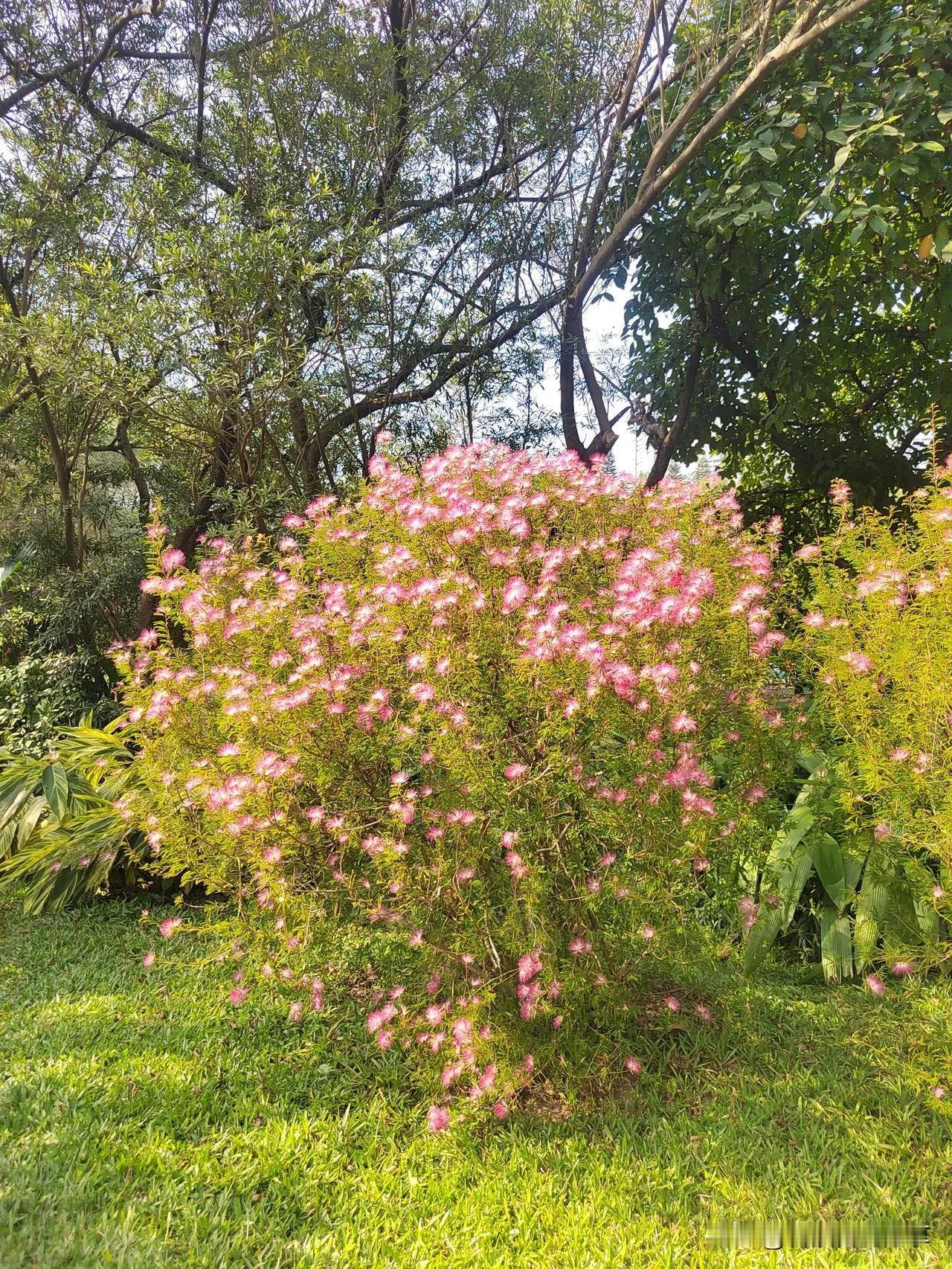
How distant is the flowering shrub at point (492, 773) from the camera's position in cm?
227

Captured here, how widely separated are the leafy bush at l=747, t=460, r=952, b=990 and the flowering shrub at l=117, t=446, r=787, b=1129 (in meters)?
0.27

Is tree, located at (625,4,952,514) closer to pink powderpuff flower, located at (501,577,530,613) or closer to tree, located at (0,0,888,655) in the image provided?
tree, located at (0,0,888,655)

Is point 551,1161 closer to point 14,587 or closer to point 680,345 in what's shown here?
point 680,345

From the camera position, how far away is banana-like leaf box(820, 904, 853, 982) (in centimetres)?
312

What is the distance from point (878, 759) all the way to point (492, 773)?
1256mm

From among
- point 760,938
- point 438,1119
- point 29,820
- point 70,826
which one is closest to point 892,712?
point 760,938

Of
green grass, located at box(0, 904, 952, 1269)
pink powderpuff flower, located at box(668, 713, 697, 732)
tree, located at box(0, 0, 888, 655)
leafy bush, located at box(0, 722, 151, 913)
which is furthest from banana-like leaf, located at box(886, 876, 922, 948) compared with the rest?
tree, located at box(0, 0, 888, 655)

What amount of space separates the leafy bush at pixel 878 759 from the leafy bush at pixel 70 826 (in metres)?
3.18

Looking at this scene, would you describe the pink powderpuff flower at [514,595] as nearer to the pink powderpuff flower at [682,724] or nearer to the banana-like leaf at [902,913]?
the pink powderpuff flower at [682,724]

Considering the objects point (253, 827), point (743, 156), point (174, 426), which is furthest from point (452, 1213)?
point (743, 156)

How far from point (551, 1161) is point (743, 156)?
203 inches

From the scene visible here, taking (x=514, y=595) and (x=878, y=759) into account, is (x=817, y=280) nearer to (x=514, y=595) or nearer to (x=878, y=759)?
(x=878, y=759)

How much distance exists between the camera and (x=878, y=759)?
2516 millimetres

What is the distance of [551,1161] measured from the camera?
2.18 meters
